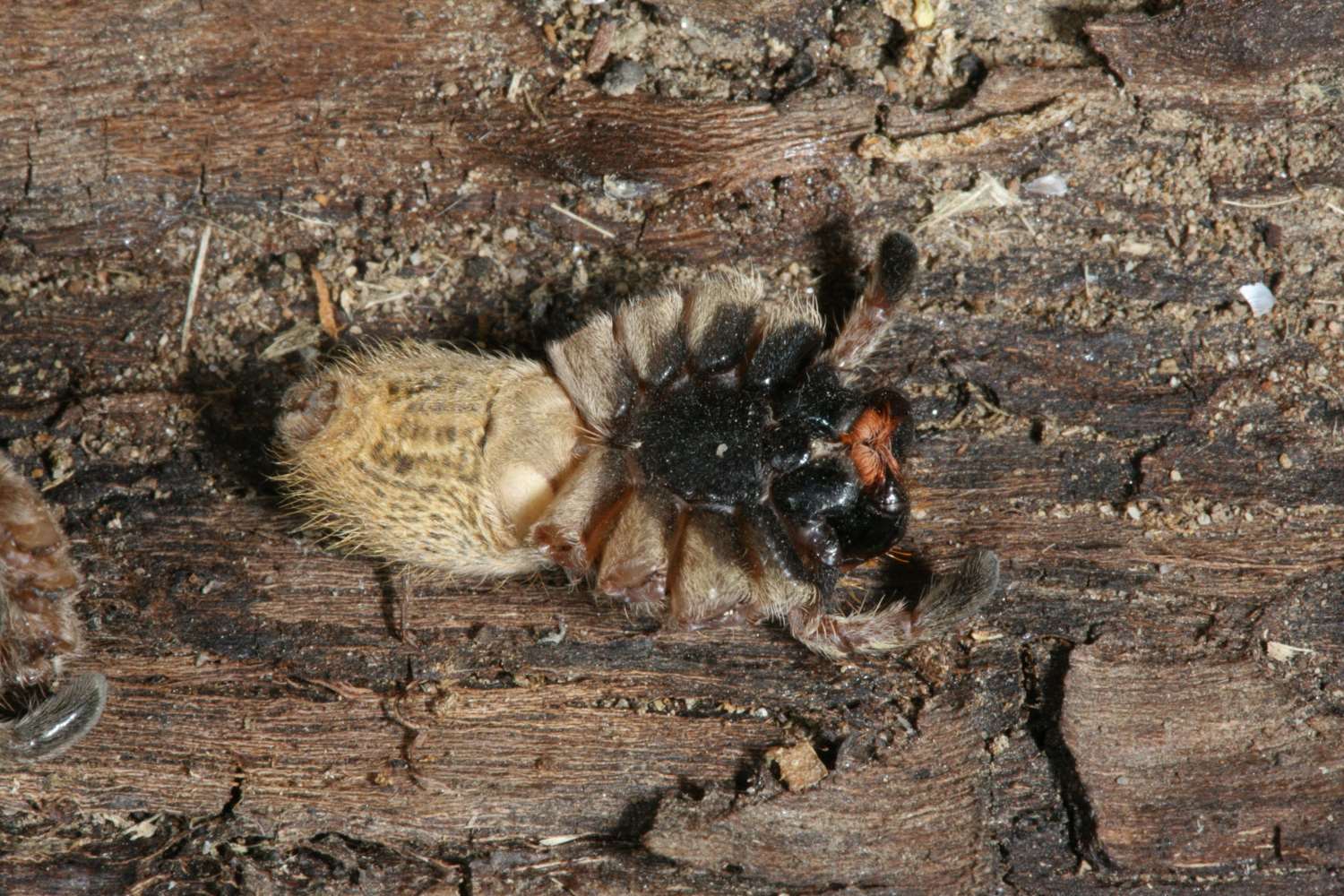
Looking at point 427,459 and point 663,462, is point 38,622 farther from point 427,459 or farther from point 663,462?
point 663,462

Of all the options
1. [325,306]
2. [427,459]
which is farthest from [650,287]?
[325,306]

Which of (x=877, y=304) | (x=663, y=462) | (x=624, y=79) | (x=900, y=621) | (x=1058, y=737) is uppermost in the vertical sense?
(x=624, y=79)

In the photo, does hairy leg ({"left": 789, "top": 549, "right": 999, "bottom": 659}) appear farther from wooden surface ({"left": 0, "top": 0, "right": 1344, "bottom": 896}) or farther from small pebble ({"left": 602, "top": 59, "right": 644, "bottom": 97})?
small pebble ({"left": 602, "top": 59, "right": 644, "bottom": 97})

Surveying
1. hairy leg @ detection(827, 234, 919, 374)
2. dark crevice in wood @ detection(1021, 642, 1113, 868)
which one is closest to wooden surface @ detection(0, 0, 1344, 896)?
dark crevice in wood @ detection(1021, 642, 1113, 868)

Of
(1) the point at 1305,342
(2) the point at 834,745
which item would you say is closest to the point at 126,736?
(2) the point at 834,745

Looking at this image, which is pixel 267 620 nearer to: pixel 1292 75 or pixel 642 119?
pixel 642 119

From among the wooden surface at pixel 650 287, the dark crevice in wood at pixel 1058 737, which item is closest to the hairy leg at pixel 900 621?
the wooden surface at pixel 650 287
